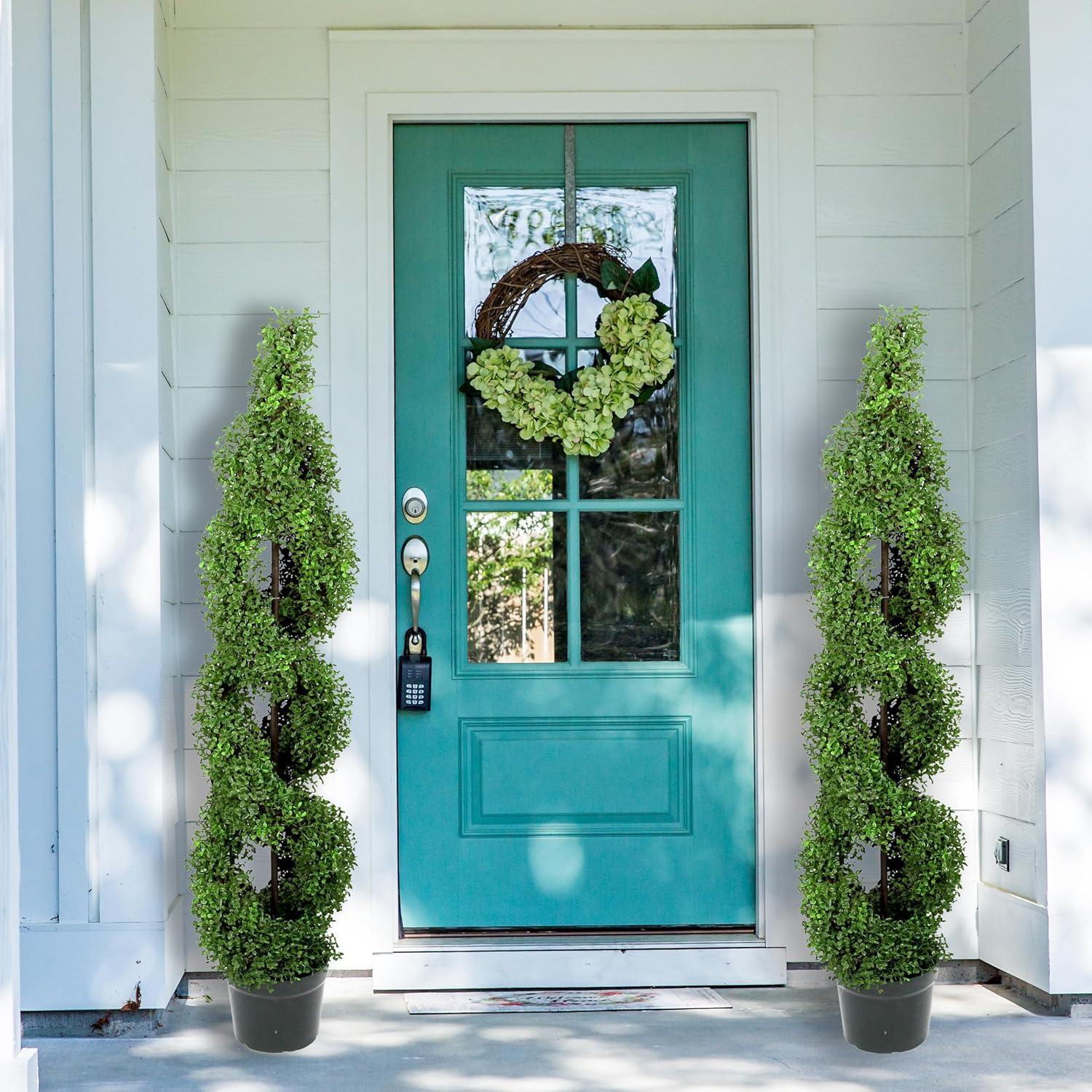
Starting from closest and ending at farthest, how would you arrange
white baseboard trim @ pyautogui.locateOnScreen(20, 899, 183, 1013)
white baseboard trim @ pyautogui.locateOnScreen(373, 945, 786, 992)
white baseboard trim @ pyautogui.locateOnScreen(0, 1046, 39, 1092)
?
white baseboard trim @ pyautogui.locateOnScreen(0, 1046, 39, 1092), white baseboard trim @ pyautogui.locateOnScreen(20, 899, 183, 1013), white baseboard trim @ pyautogui.locateOnScreen(373, 945, 786, 992)

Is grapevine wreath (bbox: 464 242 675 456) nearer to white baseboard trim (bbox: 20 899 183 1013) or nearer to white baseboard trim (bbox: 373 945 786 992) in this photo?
white baseboard trim (bbox: 373 945 786 992)

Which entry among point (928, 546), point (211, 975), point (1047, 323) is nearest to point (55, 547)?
point (211, 975)

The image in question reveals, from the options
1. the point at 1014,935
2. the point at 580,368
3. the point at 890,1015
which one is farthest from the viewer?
the point at 580,368

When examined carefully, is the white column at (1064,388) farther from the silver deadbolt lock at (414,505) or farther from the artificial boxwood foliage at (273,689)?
the artificial boxwood foliage at (273,689)

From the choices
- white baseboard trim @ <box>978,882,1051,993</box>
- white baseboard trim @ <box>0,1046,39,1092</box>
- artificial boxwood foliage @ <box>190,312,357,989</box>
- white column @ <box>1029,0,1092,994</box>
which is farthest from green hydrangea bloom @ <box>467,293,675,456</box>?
white baseboard trim @ <box>0,1046,39,1092</box>

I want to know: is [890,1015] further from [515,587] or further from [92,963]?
[92,963]

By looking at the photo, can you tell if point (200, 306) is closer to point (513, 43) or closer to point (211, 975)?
point (513, 43)

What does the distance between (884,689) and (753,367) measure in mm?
900

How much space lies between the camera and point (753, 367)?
120 inches

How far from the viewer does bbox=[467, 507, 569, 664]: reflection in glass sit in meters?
3.03


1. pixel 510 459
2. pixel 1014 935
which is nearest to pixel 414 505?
pixel 510 459

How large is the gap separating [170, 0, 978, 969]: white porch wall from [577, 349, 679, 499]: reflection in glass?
14.1 inches

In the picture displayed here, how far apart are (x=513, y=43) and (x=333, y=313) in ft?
2.54

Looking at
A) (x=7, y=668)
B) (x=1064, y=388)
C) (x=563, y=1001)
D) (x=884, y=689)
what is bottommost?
(x=563, y=1001)
